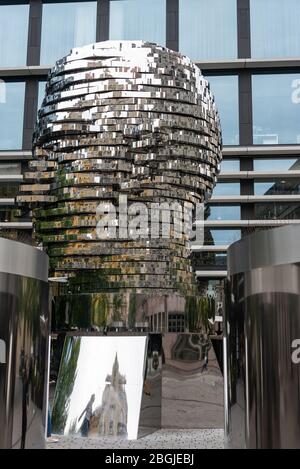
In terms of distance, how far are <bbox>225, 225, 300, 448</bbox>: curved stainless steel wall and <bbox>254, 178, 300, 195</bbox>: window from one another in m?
34.5

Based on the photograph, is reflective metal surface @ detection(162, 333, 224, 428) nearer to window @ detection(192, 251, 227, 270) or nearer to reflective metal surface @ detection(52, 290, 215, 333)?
reflective metal surface @ detection(52, 290, 215, 333)

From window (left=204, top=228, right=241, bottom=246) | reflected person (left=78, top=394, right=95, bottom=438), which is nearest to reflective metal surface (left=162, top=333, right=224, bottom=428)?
reflected person (left=78, top=394, right=95, bottom=438)

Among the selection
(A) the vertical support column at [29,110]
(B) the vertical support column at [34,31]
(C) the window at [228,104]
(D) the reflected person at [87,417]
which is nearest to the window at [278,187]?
(C) the window at [228,104]

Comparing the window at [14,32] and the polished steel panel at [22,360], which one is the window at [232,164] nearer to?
the window at [14,32]

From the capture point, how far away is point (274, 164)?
124 feet

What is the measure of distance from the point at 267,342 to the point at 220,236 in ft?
108

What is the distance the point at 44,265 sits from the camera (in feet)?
13.6

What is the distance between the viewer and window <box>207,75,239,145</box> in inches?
1419

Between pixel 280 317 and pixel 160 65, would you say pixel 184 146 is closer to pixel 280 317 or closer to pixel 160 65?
pixel 160 65

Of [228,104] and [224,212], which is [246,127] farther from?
[224,212]

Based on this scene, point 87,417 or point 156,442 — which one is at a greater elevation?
point 87,417

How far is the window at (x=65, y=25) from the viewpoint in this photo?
36156 millimetres

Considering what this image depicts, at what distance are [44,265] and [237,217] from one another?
111 feet

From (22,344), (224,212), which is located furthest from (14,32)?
(22,344)
